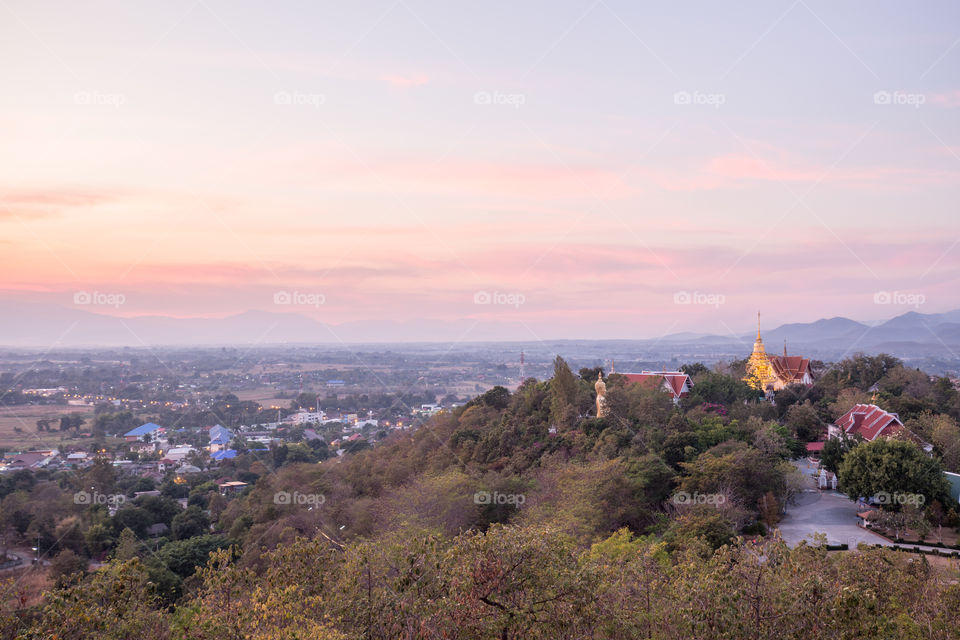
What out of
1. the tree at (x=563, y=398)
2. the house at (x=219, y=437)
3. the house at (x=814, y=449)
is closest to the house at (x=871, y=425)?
the house at (x=814, y=449)

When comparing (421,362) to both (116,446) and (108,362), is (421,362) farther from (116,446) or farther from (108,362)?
(116,446)

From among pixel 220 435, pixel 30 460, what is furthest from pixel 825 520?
pixel 220 435

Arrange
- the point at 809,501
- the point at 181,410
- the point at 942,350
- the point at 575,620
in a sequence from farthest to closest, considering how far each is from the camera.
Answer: the point at 942,350 → the point at 181,410 → the point at 809,501 → the point at 575,620

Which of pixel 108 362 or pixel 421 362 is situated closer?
pixel 108 362

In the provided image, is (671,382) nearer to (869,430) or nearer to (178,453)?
(869,430)

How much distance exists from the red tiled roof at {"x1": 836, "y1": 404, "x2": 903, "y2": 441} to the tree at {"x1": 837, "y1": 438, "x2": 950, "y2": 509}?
530 cm

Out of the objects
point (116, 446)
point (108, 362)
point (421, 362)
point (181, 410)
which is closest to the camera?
point (116, 446)

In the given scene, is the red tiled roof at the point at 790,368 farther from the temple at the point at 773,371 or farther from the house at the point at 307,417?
the house at the point at 307,417

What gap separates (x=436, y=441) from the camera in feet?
116

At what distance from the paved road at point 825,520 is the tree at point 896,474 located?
119cm

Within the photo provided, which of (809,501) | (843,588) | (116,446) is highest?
(843,588)

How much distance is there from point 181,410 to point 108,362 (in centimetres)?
6130

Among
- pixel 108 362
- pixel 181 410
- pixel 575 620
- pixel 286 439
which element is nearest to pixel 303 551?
pixel 575 620

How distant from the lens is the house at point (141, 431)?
62006 millimetres
